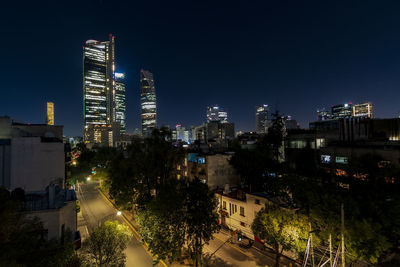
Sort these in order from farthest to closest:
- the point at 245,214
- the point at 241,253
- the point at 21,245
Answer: the point at 245,214 → the point at 241,253 → the point at 21,245

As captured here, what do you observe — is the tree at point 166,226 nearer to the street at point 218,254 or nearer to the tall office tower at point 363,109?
the street at point 218,254

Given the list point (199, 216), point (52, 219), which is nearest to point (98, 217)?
point (52, 219)

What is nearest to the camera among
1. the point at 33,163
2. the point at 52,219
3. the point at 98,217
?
the point at 52,219

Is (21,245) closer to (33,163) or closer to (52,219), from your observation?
(52,219)

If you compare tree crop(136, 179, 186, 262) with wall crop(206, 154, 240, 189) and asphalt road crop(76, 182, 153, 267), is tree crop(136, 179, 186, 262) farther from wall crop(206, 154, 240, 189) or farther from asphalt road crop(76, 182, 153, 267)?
wall crop(206, 154, 240, 189)

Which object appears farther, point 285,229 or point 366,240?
point 285,229

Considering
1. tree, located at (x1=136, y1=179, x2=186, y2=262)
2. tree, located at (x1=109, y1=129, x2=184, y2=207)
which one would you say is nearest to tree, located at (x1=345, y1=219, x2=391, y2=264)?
tree, located at (x1=136, y1=179, x2=186, y2=262)

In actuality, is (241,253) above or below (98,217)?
below

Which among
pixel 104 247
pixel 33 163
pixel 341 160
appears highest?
pixel 33 163
